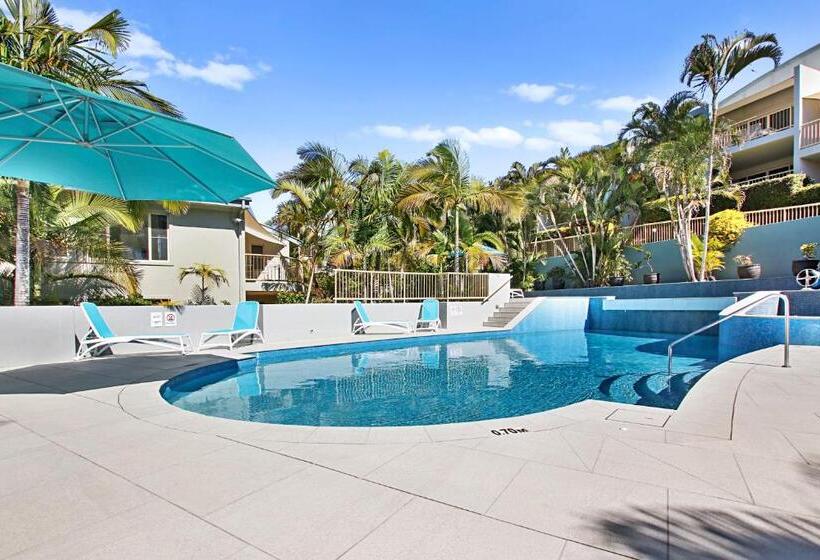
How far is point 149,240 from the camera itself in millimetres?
13945

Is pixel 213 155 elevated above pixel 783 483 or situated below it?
above

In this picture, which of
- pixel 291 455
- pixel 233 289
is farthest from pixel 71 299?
pixel 291 455

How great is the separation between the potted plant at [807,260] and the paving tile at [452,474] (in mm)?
14160

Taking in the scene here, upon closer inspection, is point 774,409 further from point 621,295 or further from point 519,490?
point 621,295

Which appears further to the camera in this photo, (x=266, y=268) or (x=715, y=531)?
(x=266, y=268)

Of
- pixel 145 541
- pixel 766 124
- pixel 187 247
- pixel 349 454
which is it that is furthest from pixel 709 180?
pixel 145 541

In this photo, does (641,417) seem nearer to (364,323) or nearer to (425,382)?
(425,382)

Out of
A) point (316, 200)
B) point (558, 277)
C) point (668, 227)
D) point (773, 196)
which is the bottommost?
point (558, 277)

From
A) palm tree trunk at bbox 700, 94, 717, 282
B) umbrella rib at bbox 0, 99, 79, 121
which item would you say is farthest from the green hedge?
umbrella rib at bbox 0, 99, 79, 121

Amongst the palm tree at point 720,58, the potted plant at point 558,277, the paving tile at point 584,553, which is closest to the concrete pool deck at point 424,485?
the paving tile at point 584,553

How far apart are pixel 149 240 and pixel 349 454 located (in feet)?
44.2

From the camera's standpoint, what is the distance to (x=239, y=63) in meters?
13.9

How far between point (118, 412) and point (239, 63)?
12694 millimetres

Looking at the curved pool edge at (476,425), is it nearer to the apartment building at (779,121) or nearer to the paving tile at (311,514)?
the paving tile at (311,514)
